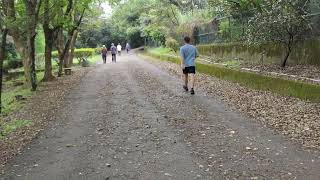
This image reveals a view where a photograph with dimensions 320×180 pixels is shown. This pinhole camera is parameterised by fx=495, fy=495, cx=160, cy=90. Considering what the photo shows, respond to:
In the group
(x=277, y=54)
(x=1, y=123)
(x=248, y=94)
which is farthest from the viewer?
(x=277, y=54)

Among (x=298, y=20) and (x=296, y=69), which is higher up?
Result: (x=298, y=20)

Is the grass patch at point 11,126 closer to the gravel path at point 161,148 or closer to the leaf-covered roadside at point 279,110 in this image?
the gravel path at point 161,148

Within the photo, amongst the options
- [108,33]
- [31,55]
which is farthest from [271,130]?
[108,33]

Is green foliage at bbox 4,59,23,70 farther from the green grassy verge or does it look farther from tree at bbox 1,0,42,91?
the green grassy verge

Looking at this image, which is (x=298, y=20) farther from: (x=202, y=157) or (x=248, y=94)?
(x=202, y=157)

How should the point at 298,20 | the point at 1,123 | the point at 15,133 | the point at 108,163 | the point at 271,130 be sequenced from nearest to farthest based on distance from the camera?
the point at 108,163 → the point at 271,130 → the point at 15,133 → the point at 1,123 → the point at 298,20

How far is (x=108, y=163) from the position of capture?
24.3 feet

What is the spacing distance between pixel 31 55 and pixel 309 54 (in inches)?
418

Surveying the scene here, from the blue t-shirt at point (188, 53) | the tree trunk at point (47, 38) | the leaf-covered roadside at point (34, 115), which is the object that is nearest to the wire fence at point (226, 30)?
the blue t-shirt at point (188, 53)

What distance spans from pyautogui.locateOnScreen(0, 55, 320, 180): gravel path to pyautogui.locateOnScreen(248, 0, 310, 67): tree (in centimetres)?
444

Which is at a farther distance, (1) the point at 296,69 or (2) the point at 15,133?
(1) the point at 296,69

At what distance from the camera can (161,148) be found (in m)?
8.18

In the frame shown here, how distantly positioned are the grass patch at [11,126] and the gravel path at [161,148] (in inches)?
32.2

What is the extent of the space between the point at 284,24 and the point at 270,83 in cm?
245
